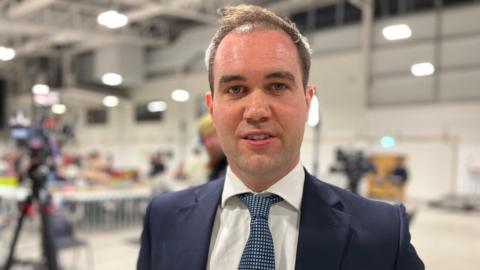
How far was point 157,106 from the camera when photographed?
55.1 feet

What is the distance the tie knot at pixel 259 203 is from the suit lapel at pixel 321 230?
0.07 metres

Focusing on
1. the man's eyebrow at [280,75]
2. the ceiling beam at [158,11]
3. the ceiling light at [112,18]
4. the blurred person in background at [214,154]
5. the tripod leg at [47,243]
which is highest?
the ceiling beam at [158,11]

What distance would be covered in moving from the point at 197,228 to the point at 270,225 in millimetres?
183

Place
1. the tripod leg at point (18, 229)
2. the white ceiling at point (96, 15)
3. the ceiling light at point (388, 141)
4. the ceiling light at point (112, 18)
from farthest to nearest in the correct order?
the ceiling light at point (388, 141) < the white ceiling at point (96, 15) < the ceiling light at point (112, 18) < the tripod leg at point (18, 229)

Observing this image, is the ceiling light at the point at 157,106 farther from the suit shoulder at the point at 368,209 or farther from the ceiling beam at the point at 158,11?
the suit shoulder at the point at 368,209

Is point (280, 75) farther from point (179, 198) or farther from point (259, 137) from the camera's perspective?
point (179, 198)

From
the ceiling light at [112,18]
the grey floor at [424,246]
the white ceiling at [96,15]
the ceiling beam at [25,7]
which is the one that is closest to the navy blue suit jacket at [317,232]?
the grey floor at [424,246]

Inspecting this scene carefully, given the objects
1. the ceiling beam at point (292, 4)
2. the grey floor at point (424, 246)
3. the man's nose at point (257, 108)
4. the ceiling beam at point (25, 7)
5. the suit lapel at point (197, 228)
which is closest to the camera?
the man's nose at point (257, 108)

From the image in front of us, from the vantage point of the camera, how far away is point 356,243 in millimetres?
849

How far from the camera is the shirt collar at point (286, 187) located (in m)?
0.92

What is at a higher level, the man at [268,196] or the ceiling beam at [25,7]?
the ceiling beam at [25,7]

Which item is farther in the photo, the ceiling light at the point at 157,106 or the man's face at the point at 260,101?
the ceiling light at the point at 157,106

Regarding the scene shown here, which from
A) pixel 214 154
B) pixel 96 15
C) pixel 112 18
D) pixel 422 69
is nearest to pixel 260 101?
pixel 214 154

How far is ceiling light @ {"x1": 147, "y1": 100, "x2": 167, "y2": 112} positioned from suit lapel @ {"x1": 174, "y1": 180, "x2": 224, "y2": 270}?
1552 cm
